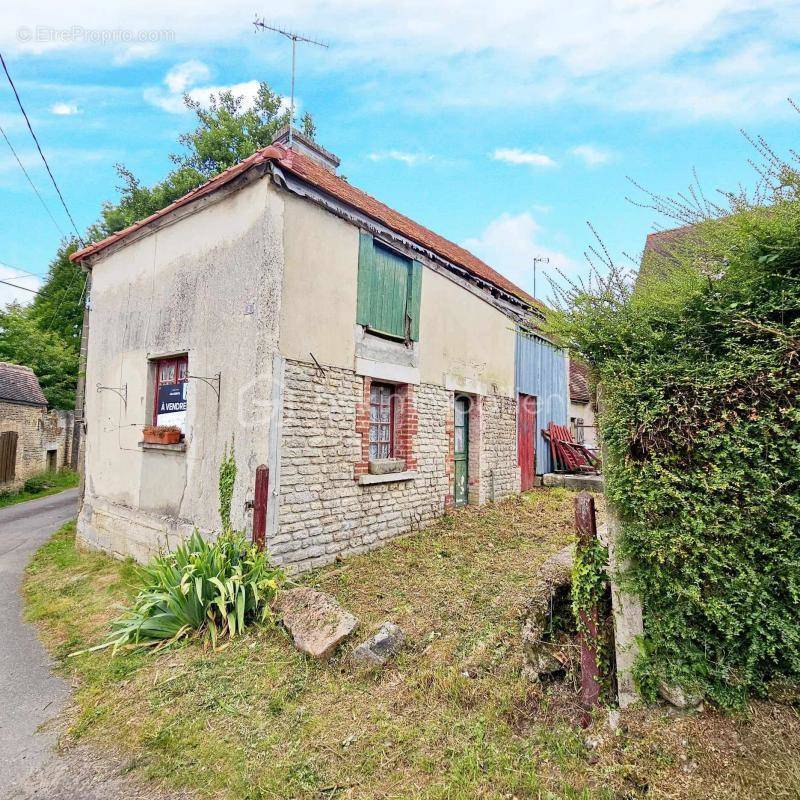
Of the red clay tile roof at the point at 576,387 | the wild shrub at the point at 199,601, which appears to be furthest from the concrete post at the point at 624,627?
the red clay tile roof at the point at 576,387

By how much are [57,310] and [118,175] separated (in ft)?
38.6

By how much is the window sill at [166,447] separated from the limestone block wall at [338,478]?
1.72 m

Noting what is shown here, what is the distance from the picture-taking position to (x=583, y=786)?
2326mm

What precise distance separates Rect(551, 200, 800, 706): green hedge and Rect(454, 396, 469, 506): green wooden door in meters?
6.61

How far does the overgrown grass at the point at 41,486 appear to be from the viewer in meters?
14.4

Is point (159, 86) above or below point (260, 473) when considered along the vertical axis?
above

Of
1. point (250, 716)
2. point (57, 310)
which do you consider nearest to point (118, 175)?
point (57, 310)

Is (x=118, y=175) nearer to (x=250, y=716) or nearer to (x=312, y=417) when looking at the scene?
(x=312, y=417)

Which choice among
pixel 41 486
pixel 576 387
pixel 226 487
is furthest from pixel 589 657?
pixel 41 486

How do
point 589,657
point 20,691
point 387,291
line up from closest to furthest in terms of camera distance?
1. point 589,657
2. point 20,691
3. point 387,291

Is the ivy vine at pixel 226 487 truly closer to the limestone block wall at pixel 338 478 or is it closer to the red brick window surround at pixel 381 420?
the limestone block wall at pixel 338 478

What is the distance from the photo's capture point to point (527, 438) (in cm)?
1178

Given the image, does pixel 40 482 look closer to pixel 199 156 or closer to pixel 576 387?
pixel 199 156

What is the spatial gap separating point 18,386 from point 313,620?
18332 millimetres
